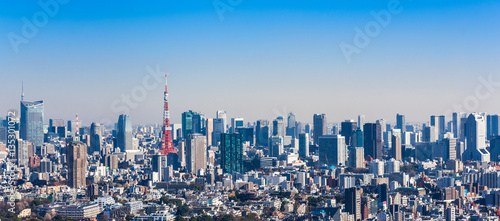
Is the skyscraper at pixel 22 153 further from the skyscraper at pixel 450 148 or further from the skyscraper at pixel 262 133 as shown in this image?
the skyscraper at pixel 450 148

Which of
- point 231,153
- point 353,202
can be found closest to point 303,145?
point 231,153

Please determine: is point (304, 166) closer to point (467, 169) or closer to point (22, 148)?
point (467, 169)

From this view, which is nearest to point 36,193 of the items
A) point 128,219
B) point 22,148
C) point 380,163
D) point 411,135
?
point 128,219

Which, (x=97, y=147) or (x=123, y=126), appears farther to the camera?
(x=123, y=126)

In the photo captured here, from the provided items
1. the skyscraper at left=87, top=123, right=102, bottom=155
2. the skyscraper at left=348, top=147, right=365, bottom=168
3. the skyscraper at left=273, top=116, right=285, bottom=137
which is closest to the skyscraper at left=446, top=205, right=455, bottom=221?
the skyscraper at left=348, top=147, right=365, bottom=168

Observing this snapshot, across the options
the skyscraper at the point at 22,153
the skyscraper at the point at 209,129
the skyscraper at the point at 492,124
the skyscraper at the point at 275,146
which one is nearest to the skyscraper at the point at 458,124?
the skyscraper at the point at 492,124

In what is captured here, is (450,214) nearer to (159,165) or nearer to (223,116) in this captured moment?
(159,165)
